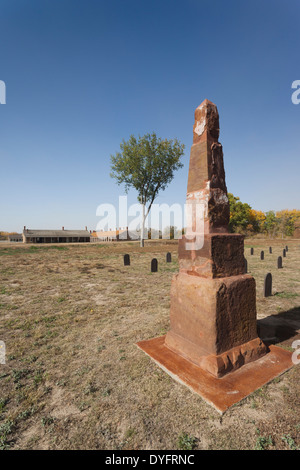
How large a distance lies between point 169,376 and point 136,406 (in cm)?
56

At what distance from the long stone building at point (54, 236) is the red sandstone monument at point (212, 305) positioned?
46649 millimetres

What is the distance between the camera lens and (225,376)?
7.85ft

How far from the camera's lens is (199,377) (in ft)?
7.77

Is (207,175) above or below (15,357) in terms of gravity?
above

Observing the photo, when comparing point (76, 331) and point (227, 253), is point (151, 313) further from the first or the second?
point (227, 253)

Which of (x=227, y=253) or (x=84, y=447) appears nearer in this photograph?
(x=84, y=447)

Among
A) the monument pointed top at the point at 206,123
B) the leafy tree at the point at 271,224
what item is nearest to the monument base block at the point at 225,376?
the monument pointed top at the point at 206,123

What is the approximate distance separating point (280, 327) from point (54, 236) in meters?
47.4

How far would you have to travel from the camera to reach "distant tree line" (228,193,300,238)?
46875mm

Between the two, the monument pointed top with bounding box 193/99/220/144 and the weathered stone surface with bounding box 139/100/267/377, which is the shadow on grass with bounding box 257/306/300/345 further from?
the monument pointed top with bounding box 193/99/220/144

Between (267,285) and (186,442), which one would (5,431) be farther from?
(267,285)

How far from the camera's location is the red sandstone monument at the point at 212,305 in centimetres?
241

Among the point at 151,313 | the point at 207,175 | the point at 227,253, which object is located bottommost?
the point at 151,313
